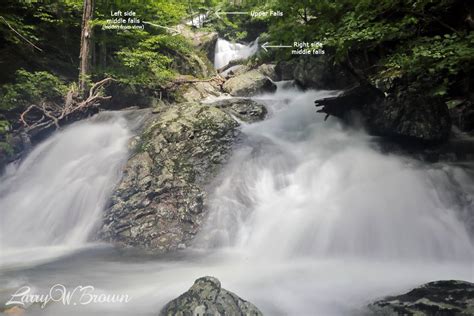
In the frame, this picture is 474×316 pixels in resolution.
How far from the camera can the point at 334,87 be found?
42.2ft

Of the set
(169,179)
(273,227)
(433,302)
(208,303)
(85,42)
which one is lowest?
(273,227)

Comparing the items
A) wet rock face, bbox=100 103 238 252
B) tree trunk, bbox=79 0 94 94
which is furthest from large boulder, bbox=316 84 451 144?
tree trunk, bbox=79 0 94 94

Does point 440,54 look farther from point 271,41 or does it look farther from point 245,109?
point 245,109

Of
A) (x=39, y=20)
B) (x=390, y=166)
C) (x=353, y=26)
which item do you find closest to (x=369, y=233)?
(x=390, y=166)

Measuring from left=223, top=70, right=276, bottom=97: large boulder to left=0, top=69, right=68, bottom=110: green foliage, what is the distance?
7.13 meters

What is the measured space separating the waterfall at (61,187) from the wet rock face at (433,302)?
5969 mm

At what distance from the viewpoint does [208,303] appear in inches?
128

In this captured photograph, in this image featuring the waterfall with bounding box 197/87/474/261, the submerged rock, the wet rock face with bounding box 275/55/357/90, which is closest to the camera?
the waterfall with bounding box 197/87/474/261

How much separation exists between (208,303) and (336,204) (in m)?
4.28

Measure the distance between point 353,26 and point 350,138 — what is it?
12.6ft

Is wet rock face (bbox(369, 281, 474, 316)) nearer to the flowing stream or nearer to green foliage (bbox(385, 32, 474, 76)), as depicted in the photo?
the flowing stream

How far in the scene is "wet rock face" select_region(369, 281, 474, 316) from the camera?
3168mm

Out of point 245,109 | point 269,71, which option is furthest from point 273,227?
point 269,71

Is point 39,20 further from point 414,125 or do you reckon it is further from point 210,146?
point 414,125
